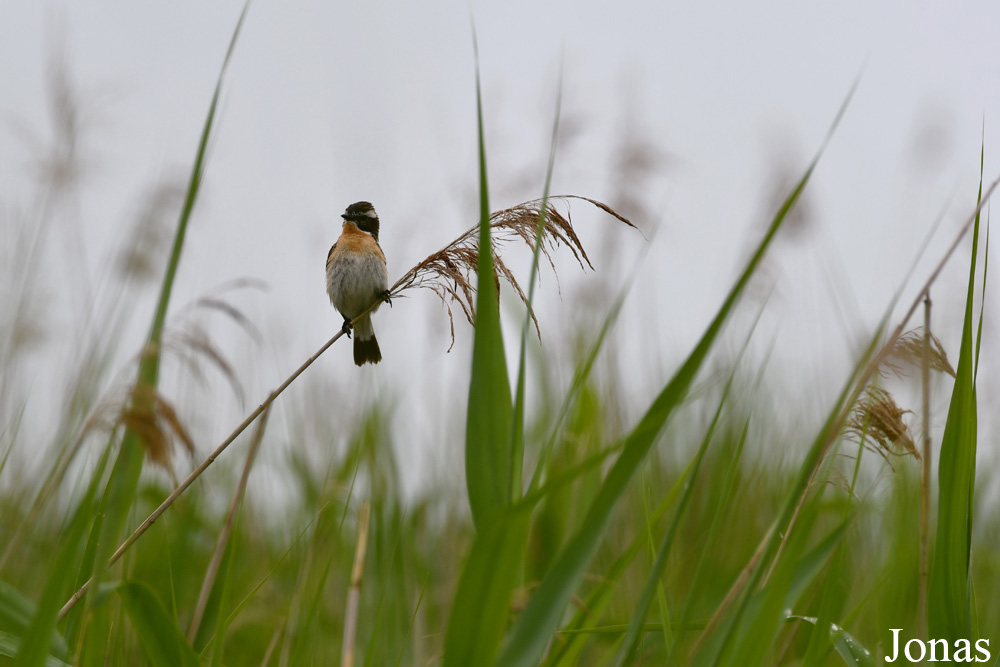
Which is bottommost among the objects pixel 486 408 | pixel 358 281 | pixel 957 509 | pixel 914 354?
pixel 957 509

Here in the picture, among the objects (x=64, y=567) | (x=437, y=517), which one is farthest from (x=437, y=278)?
(x=437, y=517)

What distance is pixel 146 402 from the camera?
125cm

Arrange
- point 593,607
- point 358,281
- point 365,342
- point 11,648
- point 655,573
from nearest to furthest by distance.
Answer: point 655,573, point 11,648, point 593,607, point 358,281, point 365,342

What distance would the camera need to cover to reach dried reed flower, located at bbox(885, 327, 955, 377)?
163cm

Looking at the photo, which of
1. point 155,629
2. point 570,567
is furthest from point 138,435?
point 570,567

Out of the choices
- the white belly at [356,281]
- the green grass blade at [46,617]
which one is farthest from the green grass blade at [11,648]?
the white belly at [356,281]

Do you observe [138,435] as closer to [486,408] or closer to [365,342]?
[486,408]

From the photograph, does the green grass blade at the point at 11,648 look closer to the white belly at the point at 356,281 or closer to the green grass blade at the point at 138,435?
the green grass blade at the point at 138,435

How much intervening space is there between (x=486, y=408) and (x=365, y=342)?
230 cm

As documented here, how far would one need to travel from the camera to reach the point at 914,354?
5.49 feet

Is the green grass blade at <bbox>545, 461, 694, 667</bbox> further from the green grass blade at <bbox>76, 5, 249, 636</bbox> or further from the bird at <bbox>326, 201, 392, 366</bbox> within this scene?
the bird at <bbox>326, 201, 392, 366</bbox>

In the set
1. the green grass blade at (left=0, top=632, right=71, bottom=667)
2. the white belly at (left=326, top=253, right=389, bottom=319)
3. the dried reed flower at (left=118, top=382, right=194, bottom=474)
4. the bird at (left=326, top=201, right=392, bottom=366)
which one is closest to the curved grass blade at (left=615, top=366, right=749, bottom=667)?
the dried reed flower at (left=118, top=382, right=194, bottom=474)

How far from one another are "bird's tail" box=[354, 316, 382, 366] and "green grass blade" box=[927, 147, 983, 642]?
2.29 meters

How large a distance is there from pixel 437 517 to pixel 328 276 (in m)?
1.24
